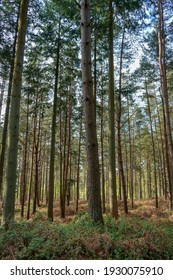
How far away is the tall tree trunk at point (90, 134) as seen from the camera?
5.38m

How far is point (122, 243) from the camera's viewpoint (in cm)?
392

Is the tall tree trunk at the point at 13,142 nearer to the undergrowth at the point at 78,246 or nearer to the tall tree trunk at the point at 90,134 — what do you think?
the undergrowth at the point at 78,246

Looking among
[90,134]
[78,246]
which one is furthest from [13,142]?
[78,246]

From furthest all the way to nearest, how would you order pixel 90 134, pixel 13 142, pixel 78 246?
pixel 13 142 → pixel 90 134 → pixel 78 246

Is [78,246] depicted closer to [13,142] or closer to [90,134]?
[90,134]

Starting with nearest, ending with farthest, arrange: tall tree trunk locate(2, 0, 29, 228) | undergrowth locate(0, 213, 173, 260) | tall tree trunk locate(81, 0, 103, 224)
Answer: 1. undergrowth locate(0, 213, 173, 260)
2. tall tree trunk locate(81, 0, 103, 224)
3. tall tree trunk locate(2, 0, 29, 228)

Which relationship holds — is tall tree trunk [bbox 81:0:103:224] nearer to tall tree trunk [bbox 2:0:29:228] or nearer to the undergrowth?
the undergrowth

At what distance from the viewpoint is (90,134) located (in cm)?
563

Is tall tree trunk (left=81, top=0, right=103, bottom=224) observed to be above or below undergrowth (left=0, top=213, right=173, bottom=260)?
above

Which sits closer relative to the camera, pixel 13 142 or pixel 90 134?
pixel 90 134

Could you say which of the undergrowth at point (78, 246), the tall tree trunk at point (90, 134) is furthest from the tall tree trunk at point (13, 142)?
the tall tree trunk at point (90, 134)

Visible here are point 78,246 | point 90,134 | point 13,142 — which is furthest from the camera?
point 13,142

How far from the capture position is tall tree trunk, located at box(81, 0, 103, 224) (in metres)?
5.38

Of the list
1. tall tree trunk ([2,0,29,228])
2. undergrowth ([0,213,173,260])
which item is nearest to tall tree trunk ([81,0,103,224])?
undergrowth ([0,213,173,260])
